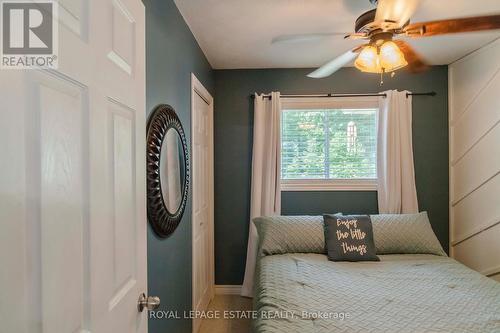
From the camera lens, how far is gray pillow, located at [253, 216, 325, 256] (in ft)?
8.11

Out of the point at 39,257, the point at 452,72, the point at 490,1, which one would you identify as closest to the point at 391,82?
the point at 452,72

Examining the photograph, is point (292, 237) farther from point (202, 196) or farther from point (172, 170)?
point (172, 170)

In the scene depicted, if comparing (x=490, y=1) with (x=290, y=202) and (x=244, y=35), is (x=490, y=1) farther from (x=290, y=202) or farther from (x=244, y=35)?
(x=290, y=202)

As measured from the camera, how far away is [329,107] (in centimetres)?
319

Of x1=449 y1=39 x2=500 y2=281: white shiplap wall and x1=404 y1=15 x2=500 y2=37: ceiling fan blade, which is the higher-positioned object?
x1=404 y1=15 x2=500 y2=37: ceiling fan blade

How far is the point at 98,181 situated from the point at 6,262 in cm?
30

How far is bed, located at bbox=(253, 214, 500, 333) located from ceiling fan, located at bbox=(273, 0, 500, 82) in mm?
1388

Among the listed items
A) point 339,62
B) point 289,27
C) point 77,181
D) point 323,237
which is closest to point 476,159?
point 323,237

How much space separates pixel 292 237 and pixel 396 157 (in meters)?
1.43

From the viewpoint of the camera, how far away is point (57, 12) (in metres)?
0.60

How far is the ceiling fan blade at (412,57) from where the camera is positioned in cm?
175

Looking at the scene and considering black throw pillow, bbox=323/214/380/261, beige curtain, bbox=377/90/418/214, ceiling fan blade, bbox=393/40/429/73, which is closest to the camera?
ceiling fan blade, bbox=393/40/429/73

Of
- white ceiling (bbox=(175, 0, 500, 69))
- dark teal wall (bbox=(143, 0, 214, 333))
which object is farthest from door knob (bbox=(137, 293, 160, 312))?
white ceiling (bbox=(175, 0, 500, 69))

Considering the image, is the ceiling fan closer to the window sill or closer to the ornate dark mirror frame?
the ornate dark mirror frame
